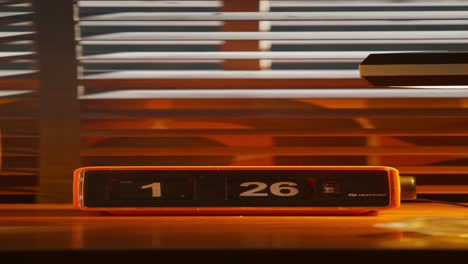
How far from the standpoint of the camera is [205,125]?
5.36 feet

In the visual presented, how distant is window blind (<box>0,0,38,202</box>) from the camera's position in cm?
162

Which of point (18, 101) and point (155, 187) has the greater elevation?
point (18, 101)

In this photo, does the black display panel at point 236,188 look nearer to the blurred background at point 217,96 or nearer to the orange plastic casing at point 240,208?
the orange plastic casing at point 240,208

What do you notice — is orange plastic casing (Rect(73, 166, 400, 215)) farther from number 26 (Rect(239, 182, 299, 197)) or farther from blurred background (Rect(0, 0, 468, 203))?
blurred background (Rect(0, 0, 468, 203))

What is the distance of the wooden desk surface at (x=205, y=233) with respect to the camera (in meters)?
1.01

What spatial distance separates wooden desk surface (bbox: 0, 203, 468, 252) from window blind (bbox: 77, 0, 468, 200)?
0.22m

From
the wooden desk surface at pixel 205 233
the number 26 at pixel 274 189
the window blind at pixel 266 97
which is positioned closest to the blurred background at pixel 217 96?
the window blind at pixel 266 97

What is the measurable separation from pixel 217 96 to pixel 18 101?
0.42 metres

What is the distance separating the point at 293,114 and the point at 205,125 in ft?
0.62

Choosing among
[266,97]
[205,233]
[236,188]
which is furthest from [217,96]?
[205,233]

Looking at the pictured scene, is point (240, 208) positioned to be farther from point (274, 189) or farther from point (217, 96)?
point (217, 96)

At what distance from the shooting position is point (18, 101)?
5.36ft
